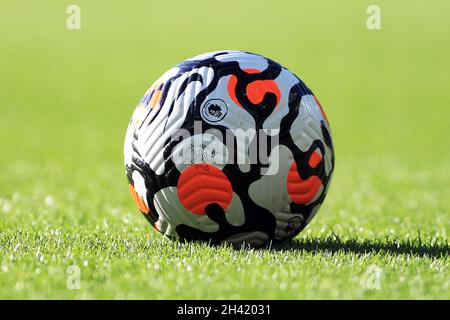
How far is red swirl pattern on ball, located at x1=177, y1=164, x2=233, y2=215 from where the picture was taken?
6.87 metres

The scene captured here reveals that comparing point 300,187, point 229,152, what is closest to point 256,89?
point 229,152

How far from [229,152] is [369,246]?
6.25 feet

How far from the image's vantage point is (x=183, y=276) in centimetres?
600

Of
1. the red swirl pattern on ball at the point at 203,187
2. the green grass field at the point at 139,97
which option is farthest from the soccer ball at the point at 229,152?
the green grass field at the point at 139,97

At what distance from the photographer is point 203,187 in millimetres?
6922

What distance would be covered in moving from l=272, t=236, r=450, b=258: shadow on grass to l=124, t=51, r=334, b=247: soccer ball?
36 cm

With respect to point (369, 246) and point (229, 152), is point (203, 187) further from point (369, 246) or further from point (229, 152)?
point (369, 246)

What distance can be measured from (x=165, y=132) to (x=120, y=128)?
58.7 feet

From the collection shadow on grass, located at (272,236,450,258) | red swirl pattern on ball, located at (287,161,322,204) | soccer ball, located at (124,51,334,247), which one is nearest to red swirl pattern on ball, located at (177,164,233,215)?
soccer ball, located at (124,51,334,247)

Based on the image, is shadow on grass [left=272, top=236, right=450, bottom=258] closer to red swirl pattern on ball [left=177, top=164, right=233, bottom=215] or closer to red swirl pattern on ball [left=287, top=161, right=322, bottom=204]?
red swirl pattern on ball [left=287, top=161, right=322, bottom=204]

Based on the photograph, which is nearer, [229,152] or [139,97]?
[229,152]

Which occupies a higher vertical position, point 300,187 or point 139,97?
point 300,187

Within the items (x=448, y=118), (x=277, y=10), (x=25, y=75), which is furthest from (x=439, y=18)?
(x=25, y=75)

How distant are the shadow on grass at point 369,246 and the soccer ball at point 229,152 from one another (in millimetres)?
357
